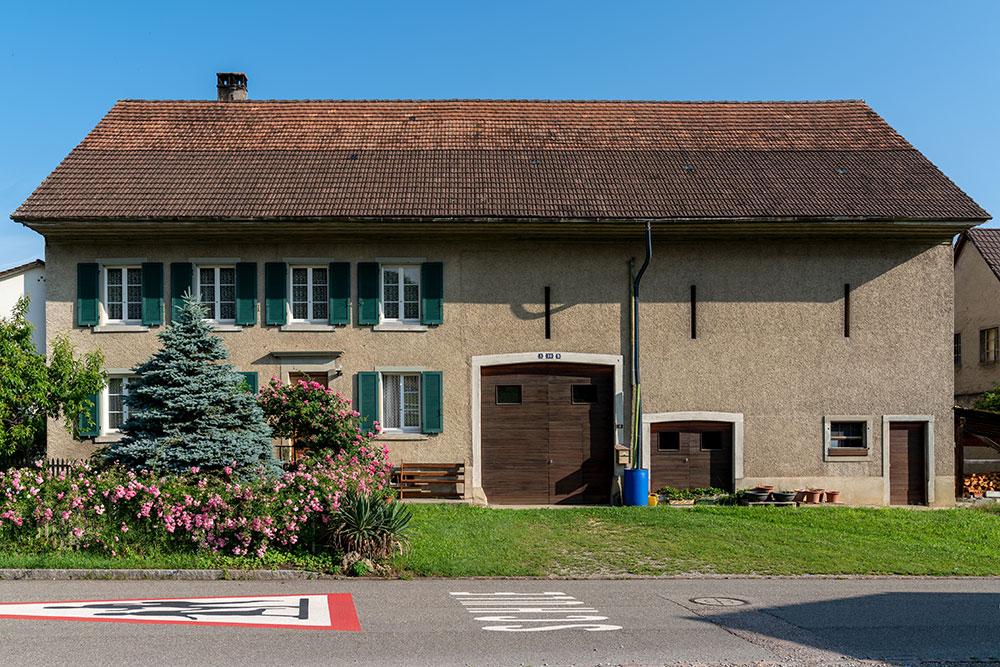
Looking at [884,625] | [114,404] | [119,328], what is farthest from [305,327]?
[884,625]

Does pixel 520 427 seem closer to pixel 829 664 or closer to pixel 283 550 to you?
pixel 283 550

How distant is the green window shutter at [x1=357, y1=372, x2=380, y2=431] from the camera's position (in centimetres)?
1819

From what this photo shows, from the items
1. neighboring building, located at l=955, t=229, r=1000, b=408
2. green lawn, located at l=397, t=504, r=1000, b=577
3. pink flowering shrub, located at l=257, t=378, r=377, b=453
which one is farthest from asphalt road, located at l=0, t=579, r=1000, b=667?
neighboring building, located at l=955, t=229, r=1000, b=408

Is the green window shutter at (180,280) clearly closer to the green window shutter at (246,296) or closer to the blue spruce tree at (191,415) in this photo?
the green window shutter at (246,296)

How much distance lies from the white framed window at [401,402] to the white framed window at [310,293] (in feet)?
6.44

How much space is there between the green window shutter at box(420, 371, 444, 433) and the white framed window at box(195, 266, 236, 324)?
4.40 metres

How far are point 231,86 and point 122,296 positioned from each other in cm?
777

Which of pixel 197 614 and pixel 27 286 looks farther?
pixel 27 286

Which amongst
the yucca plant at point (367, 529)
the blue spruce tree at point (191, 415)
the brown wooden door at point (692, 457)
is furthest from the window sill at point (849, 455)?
the blue spruce tree at point (191, 415)

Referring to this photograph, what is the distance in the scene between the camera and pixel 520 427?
61.1 feet

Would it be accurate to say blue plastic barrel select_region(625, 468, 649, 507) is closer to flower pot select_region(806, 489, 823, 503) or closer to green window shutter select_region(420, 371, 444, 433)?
flower pot select_region(806, 489, 823, 503)

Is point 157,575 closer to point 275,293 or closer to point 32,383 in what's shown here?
point 32,383

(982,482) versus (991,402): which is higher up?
(991,402)

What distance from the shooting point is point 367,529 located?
11312 mm
